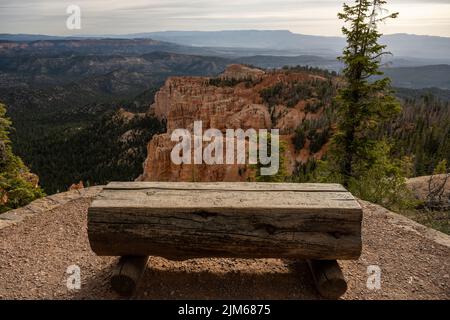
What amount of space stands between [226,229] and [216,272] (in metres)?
1.08

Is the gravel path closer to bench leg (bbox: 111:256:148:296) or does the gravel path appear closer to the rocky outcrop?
bench leg (bbox: 111:256:148:296)

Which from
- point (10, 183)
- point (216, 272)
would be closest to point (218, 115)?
point (10, 183)

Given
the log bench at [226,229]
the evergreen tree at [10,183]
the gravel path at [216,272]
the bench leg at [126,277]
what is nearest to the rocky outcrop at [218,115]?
the evergreen tree at [10,183]

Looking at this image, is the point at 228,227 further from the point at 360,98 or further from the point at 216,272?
the point at 360,98

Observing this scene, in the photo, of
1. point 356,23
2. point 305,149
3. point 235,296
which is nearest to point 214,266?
point 235,296

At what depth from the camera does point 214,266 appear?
4.82 metres

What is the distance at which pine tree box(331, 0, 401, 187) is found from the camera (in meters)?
10.8

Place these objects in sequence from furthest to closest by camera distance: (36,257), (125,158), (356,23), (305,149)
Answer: (125,158) < (305,149) < (356,23) < (36,257)

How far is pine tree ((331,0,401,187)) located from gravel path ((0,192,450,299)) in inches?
217

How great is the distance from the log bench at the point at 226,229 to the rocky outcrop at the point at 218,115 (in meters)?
12.7

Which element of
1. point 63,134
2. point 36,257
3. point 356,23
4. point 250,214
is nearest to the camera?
point 250,214

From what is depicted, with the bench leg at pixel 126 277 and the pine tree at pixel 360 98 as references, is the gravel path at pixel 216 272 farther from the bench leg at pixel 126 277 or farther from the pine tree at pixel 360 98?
the pine tree at pixel 360 98
